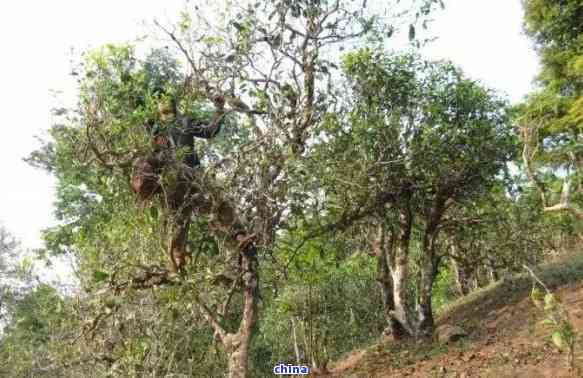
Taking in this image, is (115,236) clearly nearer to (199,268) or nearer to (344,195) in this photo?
(199,268)

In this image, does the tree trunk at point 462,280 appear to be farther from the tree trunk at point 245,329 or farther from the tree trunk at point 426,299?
the tree trunk at point 245,329

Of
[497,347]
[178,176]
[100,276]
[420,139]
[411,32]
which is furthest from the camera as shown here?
[420,139]

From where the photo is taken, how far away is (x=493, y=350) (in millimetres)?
7512

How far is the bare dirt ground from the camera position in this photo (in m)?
6.26

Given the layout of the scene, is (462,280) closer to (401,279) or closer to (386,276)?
(386,276)

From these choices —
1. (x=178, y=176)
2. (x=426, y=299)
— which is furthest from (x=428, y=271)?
(x=178, y=176)

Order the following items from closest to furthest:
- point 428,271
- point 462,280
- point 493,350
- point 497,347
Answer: point 493,350 → point 497,347 → point 428,271 → point 462,280

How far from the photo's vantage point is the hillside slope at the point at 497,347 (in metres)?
6.36

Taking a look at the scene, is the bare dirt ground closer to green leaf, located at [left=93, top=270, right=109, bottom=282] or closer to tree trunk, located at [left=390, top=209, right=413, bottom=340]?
tree trunk, located at [left=390, top=209, right=413, bottom=340]

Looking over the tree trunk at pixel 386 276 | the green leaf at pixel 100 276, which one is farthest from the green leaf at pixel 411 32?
the tree trunk at pixel 386 276

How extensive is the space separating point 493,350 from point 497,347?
0.16 metres

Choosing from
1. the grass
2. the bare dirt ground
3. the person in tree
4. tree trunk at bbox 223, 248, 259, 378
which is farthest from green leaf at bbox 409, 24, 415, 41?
the grass

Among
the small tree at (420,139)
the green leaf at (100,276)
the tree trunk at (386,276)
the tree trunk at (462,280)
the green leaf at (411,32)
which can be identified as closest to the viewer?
the green leaf at (100,276)

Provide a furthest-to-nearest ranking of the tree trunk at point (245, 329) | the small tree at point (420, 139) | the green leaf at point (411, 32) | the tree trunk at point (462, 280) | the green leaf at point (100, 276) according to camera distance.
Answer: the tree trunk at point (462, 280) → the small tree at point (420, 139) → the green leaf at point (411, 32) → the tree trunk at point (245, 329) → the green leaf at point (100, 276)
